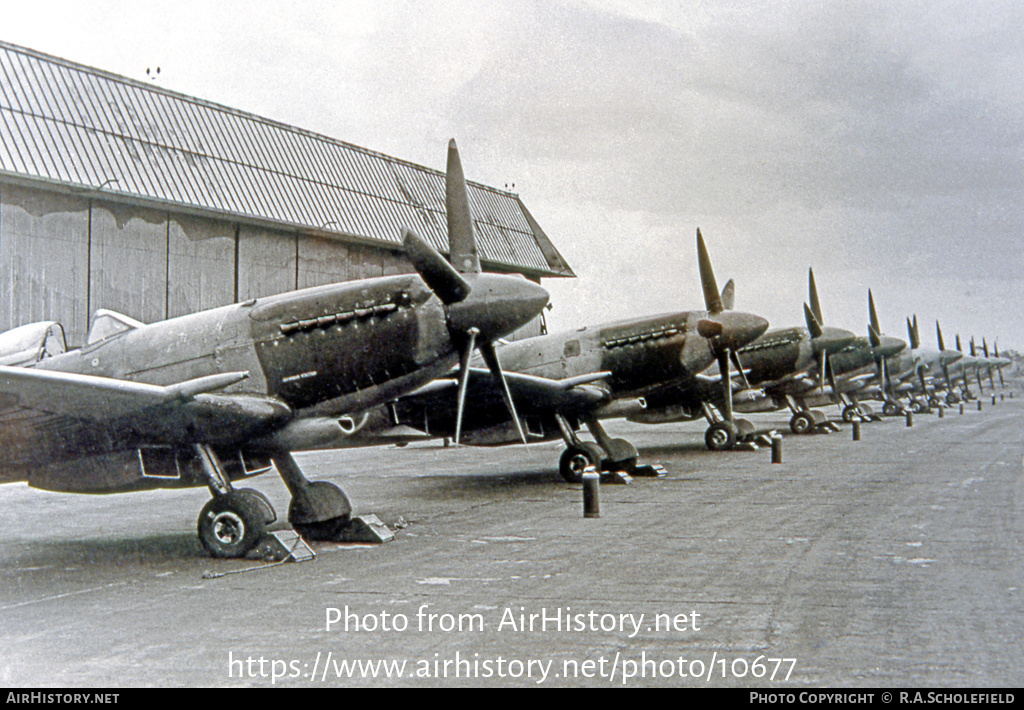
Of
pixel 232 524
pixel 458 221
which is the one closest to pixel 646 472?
pixel 458 221

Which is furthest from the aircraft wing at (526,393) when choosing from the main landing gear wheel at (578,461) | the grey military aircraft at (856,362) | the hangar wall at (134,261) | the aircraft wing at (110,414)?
the grey military aircraft at (856,362)

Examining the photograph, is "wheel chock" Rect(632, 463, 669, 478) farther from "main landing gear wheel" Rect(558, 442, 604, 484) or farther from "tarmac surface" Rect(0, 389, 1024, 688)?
"tarmac surface" Rect(0, 389, 1024, 688)

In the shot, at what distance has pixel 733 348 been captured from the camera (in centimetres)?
1881

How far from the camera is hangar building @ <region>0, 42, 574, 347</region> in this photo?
20.9 m

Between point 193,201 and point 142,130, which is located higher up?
point 142,130

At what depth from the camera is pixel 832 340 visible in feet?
97.6

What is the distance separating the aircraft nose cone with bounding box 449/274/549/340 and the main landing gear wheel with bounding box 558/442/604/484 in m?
6.74

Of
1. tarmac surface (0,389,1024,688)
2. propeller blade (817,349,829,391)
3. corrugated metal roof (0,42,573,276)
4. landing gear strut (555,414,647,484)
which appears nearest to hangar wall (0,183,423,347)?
corrugated metal roof (0,42,573,276)

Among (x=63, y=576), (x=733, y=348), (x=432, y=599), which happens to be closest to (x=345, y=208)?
(x=733, y=348)

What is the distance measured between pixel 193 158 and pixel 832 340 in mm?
19790

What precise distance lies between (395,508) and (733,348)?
28.1ft

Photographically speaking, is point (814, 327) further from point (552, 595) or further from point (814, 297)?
point (552, 595)

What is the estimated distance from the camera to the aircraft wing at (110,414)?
8141mm

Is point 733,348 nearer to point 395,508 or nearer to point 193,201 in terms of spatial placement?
point 395,508
